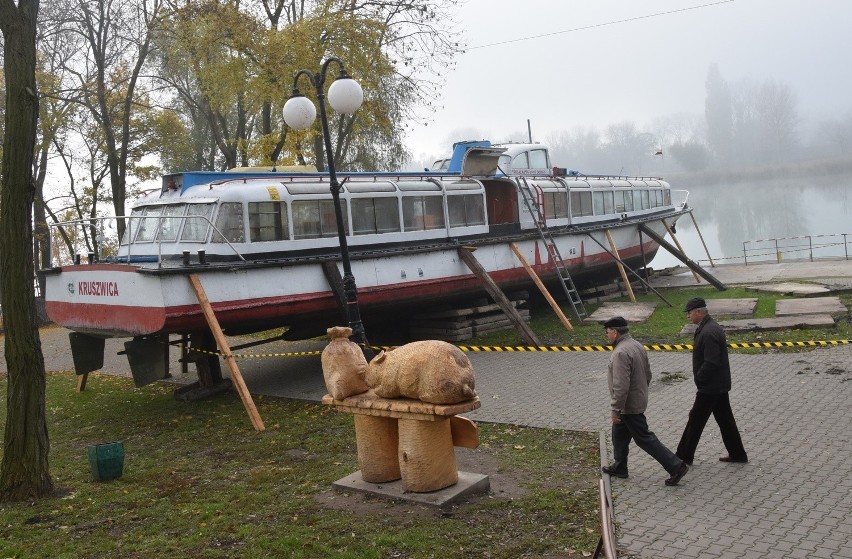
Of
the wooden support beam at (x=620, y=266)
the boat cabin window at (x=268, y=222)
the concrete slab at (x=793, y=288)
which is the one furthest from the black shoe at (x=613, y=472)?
the wooden support beam at (x=620, y=266)

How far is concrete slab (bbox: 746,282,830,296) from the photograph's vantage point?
62.4ft

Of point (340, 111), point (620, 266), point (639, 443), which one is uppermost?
point (340, 111)

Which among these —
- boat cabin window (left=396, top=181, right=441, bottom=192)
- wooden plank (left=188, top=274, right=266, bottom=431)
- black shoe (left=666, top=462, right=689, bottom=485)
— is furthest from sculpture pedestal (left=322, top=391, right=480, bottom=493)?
boat cabin window (left=396, top=181, right=441, bottom=192)

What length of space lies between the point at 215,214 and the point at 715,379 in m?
8.67

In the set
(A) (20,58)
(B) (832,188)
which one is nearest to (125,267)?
(A) (20,58)

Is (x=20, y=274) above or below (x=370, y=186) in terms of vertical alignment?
below

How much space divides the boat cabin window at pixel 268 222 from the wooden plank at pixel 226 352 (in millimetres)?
1698

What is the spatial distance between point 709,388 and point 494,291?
9268mm

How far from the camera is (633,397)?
7.58m

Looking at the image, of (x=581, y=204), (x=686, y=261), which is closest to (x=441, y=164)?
(x=581, y=204)

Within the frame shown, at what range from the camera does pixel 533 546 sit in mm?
6227

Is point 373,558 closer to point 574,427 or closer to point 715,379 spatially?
point 715,379

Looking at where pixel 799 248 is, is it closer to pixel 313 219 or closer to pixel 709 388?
pixel 313 219

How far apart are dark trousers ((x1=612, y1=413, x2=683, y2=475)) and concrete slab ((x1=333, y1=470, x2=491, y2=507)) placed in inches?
51.7
